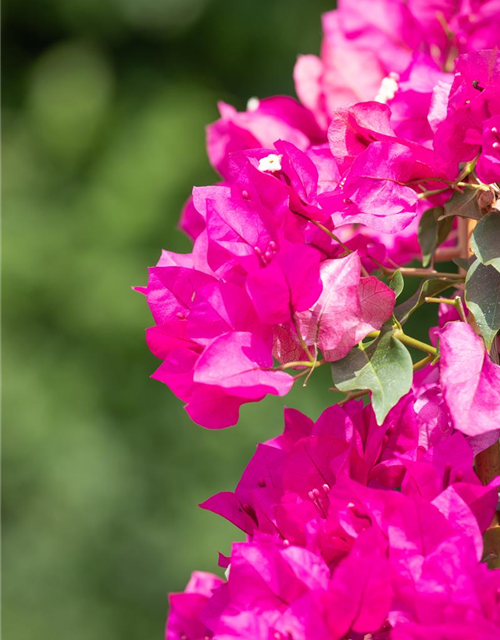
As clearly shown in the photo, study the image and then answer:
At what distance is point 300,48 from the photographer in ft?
12.0

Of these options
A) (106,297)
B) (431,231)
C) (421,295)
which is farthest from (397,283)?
(106,297)

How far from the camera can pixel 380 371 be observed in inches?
20.2

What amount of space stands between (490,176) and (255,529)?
0.84 ft

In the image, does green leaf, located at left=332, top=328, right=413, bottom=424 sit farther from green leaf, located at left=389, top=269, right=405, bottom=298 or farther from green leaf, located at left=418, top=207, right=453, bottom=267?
green leaf, located at left=418, top=207, right=453, bottom=267

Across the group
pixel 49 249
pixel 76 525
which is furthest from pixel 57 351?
→ pixel 76 525

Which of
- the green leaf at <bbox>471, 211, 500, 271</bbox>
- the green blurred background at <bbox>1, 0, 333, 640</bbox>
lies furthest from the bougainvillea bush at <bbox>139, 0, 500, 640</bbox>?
the green blurred background at <bbox>1, 0, 333, 640</bbox>

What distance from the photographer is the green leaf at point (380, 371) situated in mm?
498

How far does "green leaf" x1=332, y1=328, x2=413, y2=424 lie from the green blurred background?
8.25 ft

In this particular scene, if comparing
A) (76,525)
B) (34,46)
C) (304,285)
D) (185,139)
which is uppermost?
(304,285)

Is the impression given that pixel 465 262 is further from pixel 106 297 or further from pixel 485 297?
pixel 106 297

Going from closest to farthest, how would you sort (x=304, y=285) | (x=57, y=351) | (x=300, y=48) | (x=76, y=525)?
(x=304, y=285) < (x=76, y=525) < (x=57, y=351) < (x=300, y=48)

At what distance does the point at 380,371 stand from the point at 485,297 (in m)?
0.08

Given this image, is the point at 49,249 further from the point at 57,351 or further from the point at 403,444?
the point at 403,444

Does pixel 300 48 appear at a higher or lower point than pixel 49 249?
higher
